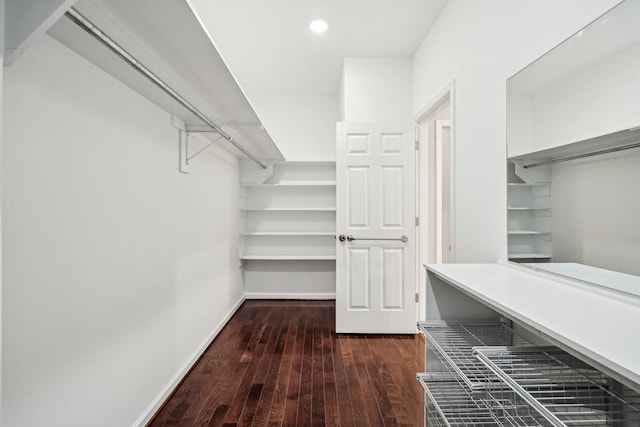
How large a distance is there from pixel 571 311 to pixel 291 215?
3.60 metres

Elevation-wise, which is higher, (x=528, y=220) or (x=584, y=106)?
(x=584, y=106)

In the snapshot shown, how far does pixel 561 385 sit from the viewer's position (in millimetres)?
1007

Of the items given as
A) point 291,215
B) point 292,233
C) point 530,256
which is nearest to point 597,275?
point 530,256

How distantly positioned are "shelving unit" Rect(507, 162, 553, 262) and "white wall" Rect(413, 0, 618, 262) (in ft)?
0.38

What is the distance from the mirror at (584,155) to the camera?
1021 mm

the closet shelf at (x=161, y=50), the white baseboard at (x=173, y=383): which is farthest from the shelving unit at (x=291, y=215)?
the closet shelf at (x=161, y=50)

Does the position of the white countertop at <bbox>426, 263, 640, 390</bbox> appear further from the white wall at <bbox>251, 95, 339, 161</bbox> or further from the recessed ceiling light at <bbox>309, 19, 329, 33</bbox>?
the white wall at <bbox>251, 95, 339, 161</bbox>

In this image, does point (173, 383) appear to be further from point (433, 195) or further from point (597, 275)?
point (433, 195)

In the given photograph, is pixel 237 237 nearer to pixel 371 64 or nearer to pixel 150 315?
pixel 150 315

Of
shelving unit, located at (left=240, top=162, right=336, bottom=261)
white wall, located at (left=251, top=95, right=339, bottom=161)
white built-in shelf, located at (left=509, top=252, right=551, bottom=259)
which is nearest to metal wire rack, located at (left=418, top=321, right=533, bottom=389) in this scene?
white built-in shelf, located at (left=509, top=252, right=551, bottom=259)

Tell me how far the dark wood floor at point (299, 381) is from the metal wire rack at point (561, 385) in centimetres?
100

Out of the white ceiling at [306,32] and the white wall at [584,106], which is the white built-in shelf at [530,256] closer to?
the white wall at [584,106]

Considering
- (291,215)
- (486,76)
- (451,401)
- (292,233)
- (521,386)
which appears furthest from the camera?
(291,215)

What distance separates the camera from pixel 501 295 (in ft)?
3.74
